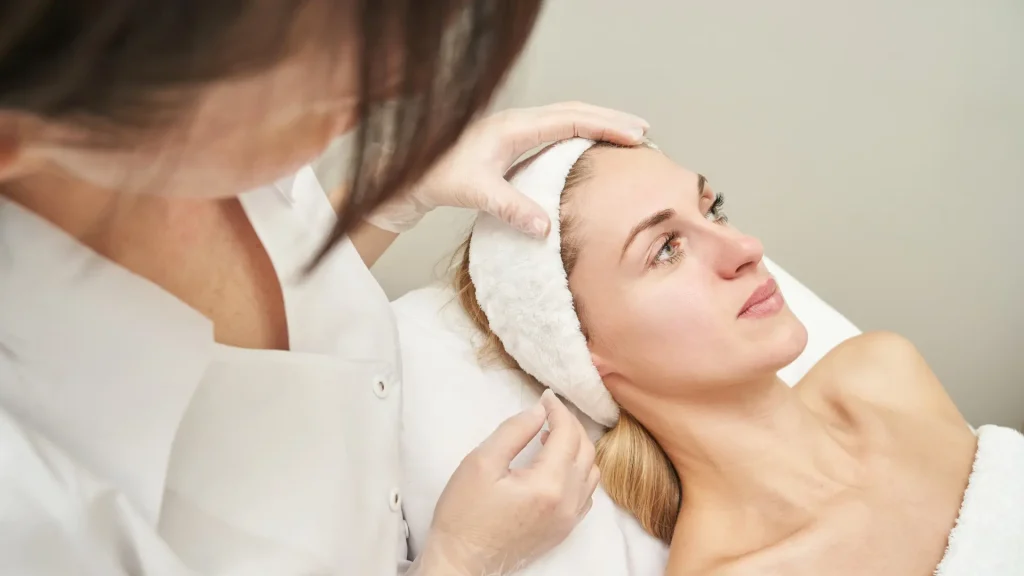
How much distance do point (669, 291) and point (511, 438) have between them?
13.1 inches

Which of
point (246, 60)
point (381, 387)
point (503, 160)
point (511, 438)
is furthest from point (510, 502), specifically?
point (246, 60)

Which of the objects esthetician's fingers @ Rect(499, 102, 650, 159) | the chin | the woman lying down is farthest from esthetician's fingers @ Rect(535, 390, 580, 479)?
esthetician's fingers @ Rect(499, 102, 650, 159)

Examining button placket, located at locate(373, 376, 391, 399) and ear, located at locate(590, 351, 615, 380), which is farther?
ear, located at locate(590, 351, 615, 380)

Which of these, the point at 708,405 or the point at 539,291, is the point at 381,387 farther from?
the point at 708,405

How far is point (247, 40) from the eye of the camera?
341mm

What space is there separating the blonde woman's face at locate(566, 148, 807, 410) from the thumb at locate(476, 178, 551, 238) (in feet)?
0.24

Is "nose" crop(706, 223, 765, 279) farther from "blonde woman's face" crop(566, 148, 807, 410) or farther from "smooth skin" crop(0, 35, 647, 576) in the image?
"smooth skin" crop(0, 35, 647, 576)

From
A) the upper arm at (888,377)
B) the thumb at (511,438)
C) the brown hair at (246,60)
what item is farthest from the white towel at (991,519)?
the brown hair at (246,60)

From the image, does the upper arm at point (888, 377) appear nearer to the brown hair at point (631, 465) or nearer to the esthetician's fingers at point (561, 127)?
the brown hair at point (631, 465)

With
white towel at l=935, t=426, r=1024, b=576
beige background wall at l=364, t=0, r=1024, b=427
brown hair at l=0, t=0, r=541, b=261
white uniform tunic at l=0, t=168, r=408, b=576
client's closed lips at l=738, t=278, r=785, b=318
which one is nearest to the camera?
brown hair at l=0, t=0, r=541, b=261

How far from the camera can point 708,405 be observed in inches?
44.4

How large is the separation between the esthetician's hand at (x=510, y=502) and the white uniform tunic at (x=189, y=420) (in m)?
0.08

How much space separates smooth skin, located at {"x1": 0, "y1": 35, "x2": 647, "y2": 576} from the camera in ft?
1.30

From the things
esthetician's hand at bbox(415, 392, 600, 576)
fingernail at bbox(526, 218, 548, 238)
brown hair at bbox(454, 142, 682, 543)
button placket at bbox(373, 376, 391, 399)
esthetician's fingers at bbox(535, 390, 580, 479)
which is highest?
fingernail at bbox(526, 218, 548, 238)
